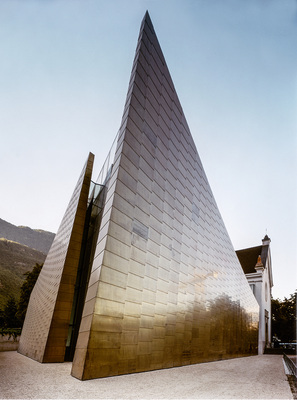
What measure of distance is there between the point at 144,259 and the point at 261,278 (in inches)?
1216

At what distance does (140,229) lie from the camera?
10.6 m

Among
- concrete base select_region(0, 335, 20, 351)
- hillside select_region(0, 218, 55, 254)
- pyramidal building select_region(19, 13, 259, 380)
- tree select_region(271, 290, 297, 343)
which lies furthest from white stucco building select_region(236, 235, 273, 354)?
hillside select_region(0, 218, 55, 254)

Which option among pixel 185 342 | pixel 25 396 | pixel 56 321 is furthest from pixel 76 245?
pixel 25 396

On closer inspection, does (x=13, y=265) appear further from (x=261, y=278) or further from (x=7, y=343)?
(x=261, y=278)

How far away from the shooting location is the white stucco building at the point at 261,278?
34.9 m

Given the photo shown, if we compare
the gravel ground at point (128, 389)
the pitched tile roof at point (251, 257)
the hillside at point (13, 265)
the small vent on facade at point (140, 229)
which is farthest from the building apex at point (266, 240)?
the hillside at point (13, 265)

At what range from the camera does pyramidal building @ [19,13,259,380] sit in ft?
28.7

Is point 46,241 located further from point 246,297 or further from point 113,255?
point 113,255

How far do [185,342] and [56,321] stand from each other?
6097 mm

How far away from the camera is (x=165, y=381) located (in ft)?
26.5

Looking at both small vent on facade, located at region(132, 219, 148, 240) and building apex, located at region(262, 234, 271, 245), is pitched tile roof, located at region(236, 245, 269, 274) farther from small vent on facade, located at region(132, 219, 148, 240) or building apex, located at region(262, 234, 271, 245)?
small vent on facade, located at region(132, 219, 148, 240)

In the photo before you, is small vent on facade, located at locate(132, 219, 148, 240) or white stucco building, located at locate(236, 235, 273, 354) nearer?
small vent on facade, located at locate(132, 219, 148, 240)

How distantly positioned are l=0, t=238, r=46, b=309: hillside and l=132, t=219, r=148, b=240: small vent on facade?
3609 inches

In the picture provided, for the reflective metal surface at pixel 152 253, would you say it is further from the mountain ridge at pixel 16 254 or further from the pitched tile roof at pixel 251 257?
the mountain ridge at pixel 16 254
